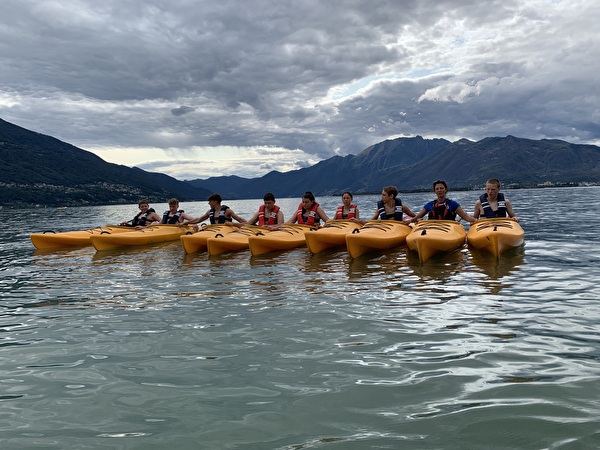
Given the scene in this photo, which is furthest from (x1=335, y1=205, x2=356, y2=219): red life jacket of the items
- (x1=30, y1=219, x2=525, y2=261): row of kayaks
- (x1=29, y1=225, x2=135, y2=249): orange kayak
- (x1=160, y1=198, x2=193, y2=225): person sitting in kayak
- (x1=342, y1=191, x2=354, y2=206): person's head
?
(x1=29, y1=225, x2=135, y2=249): orange kayak

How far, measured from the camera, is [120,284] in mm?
9523

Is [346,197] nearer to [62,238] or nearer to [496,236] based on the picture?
[496,236]

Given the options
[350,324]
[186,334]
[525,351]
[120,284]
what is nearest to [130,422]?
[186,334]

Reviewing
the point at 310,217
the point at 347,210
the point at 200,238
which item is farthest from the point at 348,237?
the point at 200,238

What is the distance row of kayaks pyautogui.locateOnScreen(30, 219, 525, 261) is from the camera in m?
11.4

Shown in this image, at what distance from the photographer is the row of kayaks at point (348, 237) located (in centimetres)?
1141

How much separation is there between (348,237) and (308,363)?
740 centimetres

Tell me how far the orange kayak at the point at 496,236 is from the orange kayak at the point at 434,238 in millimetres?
498

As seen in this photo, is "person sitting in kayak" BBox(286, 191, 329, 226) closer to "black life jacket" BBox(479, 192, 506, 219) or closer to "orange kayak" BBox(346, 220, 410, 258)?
"orange kayak" BBox(346, 220, 410, 258)

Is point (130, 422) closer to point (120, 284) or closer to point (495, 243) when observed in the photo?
point (120, 284)

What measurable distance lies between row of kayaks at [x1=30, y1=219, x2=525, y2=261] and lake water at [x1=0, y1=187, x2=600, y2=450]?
201 centimetres

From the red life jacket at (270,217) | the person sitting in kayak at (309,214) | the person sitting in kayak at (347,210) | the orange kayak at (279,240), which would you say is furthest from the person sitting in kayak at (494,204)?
the red life jacket at (270,217)

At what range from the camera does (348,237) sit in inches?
466

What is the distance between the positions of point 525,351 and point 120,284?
8009 millimetres
